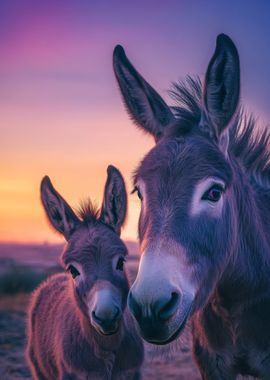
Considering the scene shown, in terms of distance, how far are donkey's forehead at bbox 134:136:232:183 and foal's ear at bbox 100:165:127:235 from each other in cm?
259

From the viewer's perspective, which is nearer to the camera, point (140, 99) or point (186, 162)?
point (186, 162)

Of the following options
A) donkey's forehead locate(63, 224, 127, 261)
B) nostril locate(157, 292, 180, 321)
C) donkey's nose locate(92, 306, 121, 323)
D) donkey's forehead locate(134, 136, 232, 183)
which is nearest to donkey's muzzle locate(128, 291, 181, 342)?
nostril locate(157, 292, 180, 321)

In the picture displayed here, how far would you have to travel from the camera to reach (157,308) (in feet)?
9.20

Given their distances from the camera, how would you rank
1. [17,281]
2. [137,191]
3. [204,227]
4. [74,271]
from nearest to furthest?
[204,227], [137,191], [74,271], [17,281]

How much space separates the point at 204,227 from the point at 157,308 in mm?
731

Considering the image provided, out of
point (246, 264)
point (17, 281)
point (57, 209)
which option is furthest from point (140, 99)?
point (17, 281)

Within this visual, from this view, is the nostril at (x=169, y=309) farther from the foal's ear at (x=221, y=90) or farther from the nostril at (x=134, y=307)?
the foal's ear at (x=221, y=90)

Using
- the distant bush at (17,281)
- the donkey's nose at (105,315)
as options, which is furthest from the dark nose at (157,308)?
the distant bush at (17,281)

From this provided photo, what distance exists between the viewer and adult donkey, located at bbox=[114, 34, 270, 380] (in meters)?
2.98

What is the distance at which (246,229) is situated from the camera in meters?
3.90

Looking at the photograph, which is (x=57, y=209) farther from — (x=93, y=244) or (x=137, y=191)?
(x=137, y=191)

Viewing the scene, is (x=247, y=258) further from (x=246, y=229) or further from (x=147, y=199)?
(x=147, y=199)

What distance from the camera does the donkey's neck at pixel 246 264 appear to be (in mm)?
3826

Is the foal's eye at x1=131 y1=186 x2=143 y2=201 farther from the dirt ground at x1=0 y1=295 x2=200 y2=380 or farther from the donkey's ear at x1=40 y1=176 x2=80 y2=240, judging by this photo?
the dirt ground at x1=0 y1=295 x2=200 y2=380
